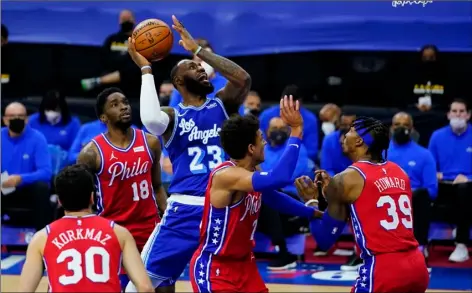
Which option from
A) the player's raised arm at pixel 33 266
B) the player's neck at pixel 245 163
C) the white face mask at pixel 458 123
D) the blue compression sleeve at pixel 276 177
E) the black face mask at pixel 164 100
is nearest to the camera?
the player's raised arm at pixel 33 266

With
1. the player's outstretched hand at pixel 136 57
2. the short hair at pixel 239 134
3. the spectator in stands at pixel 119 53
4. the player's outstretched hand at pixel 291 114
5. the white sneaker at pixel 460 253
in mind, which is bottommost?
the white sneaker at pixel 460 253

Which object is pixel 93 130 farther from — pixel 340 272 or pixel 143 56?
pixel 143 56

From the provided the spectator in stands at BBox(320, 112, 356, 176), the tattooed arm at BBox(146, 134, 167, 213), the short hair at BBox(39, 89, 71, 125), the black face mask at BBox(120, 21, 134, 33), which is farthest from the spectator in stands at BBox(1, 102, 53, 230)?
the tattooed arm at BBox(146, 134, 167, 213)

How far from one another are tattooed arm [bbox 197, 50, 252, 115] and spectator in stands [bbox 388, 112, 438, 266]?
3422 millimetres

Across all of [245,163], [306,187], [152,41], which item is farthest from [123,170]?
[306,187]

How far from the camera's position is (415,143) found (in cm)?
1109

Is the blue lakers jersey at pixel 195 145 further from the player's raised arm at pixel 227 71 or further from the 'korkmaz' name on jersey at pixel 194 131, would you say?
the player's raised arm at pixel 227 71

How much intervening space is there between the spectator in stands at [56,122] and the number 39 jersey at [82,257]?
6941mm

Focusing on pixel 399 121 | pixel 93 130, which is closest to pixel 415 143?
pixel 399 121

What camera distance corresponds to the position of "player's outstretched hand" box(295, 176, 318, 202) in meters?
6.59

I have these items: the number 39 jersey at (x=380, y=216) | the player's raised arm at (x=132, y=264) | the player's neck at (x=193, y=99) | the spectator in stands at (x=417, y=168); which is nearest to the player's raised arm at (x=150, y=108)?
the player's neck at (x=193, y=99)

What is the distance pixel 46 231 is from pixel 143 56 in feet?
7.69

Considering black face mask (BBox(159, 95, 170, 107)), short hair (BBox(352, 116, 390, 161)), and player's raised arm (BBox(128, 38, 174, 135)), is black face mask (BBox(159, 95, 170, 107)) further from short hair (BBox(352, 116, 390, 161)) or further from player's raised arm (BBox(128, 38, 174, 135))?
short hair (BBox(352, 116, 390, 161))

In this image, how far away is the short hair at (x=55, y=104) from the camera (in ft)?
40.6
